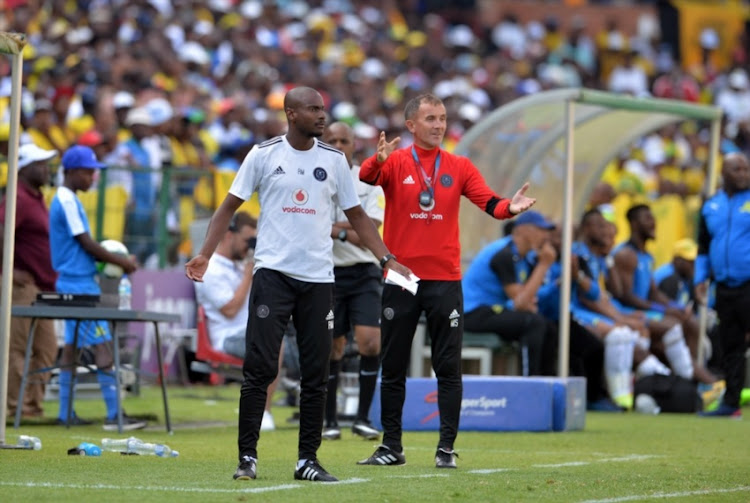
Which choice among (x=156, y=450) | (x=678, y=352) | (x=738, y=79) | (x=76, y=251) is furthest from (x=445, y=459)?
(x=738, y=79)

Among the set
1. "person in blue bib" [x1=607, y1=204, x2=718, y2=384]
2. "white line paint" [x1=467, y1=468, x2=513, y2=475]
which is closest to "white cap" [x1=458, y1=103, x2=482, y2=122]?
"person in blue bib" [x1=607, y1=204, x2=718, y2=384]

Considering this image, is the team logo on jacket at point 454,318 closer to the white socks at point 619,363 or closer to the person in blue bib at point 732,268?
the person in blue bib at point 732,268

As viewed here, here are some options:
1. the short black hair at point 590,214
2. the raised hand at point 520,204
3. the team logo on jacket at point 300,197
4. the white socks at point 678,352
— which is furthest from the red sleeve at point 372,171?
the white socks at point 678,352

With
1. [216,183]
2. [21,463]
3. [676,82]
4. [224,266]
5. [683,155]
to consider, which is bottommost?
[21,463]

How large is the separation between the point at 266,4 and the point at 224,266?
778 inches

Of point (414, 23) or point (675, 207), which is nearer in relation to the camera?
point (675, 207)

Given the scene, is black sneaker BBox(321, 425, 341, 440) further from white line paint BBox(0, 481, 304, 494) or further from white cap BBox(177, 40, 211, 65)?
white cap BBox(177, 40, 211, 65)

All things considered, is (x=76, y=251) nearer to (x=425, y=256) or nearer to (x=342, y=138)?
(x=342, y=138)

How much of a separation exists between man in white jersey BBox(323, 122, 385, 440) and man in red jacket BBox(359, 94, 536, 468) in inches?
87.1

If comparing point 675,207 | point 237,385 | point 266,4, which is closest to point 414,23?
point 266,4

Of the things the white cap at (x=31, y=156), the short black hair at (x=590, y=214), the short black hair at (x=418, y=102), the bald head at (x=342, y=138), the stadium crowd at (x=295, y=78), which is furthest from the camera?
the stadium crowd at (x=295, y=78)

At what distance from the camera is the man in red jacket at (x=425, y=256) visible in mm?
9578

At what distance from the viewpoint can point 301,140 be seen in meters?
8.51

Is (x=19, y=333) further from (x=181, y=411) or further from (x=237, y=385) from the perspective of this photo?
(x=237, y=385)
